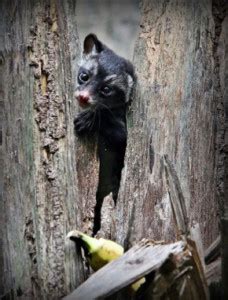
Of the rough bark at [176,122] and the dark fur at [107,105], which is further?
the dark fur at [107,105]

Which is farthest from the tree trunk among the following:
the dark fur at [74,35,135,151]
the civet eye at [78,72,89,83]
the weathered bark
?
the civet eye at [78,72,89,83]

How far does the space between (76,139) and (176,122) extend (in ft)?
1.53

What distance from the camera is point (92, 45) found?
10.5ft

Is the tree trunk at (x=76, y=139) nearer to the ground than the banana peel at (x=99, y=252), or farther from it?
farther from it

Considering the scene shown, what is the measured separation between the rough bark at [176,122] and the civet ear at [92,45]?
72cm

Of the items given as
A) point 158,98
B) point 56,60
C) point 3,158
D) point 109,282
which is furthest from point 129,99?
point 109,282

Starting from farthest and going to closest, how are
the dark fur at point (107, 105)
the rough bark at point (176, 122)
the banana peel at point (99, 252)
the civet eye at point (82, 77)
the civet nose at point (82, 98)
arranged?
1. the civet eye at point (82, 77)
2. the dark fur at point (107, 105)
3. the civet nose at point (82, 98)
4. the rough bark at point (176, 122)
5. the banana peel at point (99, 252)

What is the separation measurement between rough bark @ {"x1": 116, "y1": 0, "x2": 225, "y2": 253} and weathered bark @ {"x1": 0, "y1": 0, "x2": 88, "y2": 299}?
279 mm

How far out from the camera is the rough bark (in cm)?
228

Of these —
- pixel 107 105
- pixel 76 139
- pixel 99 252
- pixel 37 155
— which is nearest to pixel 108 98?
pixel 107 105

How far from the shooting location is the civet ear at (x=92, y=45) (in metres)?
3.10

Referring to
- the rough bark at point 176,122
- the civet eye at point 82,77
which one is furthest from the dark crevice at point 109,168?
the rough bark at point 176,122

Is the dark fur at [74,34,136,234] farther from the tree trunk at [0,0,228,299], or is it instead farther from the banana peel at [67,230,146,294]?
the banana peel at [67,230,146,294]

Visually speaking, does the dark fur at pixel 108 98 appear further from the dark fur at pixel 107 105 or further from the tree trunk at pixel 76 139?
the tree trunk at pixel 76 139
